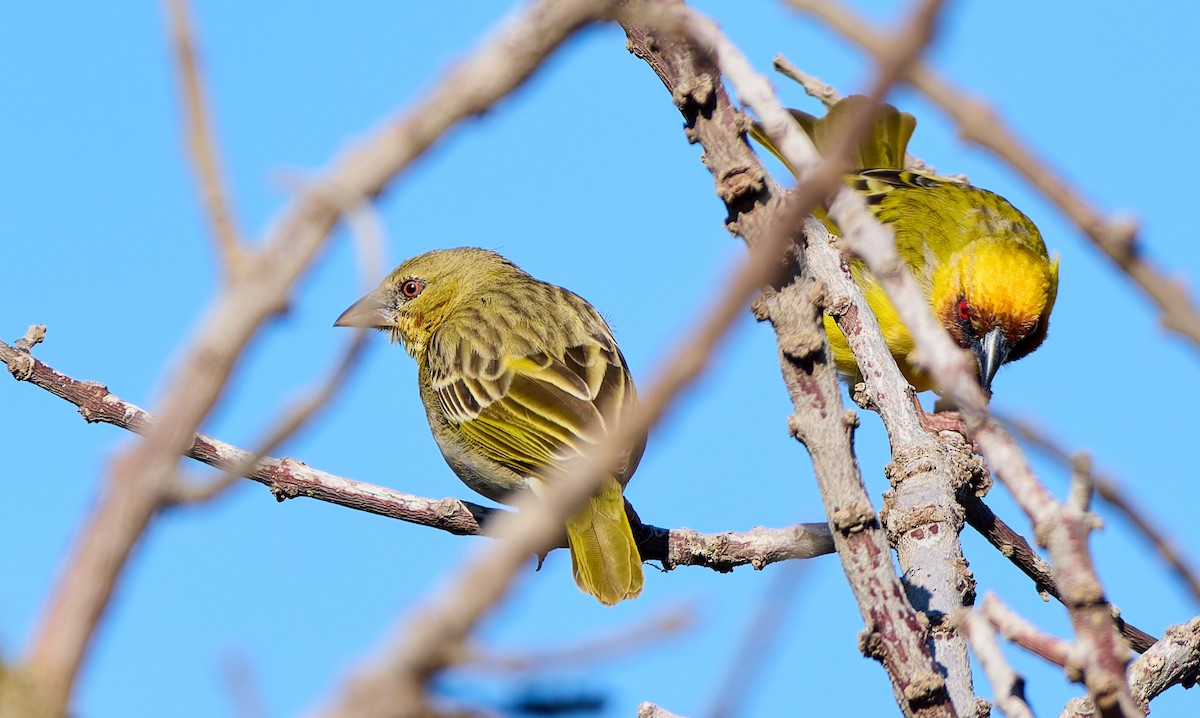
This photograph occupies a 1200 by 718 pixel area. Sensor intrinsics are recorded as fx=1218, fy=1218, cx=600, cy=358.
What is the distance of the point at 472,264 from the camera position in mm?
6988

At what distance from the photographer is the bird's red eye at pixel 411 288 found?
690 centimetres

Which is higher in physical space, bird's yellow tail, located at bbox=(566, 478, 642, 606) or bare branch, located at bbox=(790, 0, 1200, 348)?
bird's yellow tail, located at bbox=(566, 478, 642, 606)

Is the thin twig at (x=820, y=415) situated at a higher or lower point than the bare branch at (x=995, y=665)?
higher

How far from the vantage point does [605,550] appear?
15.7 feet

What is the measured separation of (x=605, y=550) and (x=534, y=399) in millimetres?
1062

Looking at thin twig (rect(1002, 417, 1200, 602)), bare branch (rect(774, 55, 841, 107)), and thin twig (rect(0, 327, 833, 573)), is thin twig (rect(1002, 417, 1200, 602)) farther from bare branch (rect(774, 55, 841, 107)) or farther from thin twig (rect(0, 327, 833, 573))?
bare branch (rect(774, 55, 841, 107))

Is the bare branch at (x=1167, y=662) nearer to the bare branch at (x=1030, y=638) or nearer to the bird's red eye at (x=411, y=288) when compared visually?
the bare branch at (x=1030, y=638)

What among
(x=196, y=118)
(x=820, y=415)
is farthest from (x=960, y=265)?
(x=196, y=118)

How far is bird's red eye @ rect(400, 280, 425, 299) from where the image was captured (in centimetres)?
690

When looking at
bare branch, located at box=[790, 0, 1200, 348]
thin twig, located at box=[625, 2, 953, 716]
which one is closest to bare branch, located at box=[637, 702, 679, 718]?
Result: thin twig, located at box=[625, 2, 953, 716]

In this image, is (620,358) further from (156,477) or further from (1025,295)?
(156,477)

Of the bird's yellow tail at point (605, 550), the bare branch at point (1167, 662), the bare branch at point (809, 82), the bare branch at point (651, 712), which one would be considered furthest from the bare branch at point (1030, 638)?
the bare branch at point (809, 82)

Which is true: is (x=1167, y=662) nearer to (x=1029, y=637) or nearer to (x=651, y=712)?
(x=651, y=712)

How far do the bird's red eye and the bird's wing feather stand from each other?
2.63 ft
